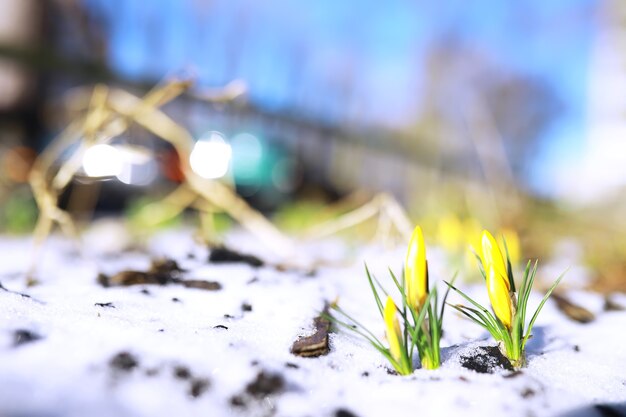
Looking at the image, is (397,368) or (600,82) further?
(600,82)

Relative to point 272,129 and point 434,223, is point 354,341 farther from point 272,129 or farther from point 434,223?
point 272,129

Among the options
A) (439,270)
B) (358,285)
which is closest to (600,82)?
(439,270)

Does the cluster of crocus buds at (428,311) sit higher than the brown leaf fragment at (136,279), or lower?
lower

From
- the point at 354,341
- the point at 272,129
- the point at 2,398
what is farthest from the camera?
the point at 272,129

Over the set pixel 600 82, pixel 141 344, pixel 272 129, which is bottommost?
pixel 141 344

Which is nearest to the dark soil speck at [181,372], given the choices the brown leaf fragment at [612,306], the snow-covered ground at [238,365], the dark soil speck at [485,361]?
the snow-covered ground at [238,365]

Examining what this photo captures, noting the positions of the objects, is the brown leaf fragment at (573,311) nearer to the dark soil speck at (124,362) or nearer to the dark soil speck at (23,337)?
the dark soil speck at (124,362)

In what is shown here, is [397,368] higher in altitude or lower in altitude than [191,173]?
lower
